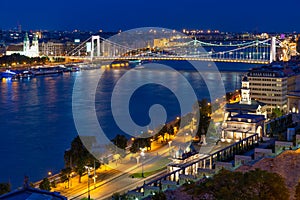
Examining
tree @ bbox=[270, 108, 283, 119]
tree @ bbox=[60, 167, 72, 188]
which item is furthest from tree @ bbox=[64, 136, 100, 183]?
tree @ bbox=[270, 108, 283, 119]

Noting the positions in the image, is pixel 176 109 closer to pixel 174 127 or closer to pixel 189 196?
pixel 174 127

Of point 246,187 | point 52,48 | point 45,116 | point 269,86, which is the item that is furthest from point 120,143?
point 52,48

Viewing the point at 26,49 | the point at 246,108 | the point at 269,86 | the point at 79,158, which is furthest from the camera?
the point at 26,49

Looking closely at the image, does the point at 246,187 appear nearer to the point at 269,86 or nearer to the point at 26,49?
the point at 269,86

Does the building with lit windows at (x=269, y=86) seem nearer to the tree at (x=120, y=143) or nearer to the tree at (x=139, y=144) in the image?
the tree at (x=139, y=144)

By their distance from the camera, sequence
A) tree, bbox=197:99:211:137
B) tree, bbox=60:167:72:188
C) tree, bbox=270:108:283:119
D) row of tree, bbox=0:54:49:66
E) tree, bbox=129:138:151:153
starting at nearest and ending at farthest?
tree, bbox=60:167:72:188 → tree, bbox=129:138:151:153 → tree, bbox=197:99:211:137 → tree, bbox=270:108:283:119 → row of tree, bbox=0:54:49:66

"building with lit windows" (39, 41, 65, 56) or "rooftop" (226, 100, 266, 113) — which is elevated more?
"building with lit windows" (39, 41, 65, 56)

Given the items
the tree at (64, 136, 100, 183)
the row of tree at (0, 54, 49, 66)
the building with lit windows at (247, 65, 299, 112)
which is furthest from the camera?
the row of tree at (0, 54, 49, 66)

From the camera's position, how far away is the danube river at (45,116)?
4.41 meters

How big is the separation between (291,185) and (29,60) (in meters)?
14.4

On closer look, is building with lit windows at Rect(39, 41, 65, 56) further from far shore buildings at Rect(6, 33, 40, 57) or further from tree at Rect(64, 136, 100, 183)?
tree at Rect(64, 136, 100, 183)

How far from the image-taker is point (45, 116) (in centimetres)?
666

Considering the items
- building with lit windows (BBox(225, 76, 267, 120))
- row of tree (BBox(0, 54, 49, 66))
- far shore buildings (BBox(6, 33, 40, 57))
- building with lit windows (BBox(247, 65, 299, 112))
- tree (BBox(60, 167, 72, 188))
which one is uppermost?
far shore buildings (BBox(6, 33, 40, 57))

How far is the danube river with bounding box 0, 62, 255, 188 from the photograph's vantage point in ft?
14.5
